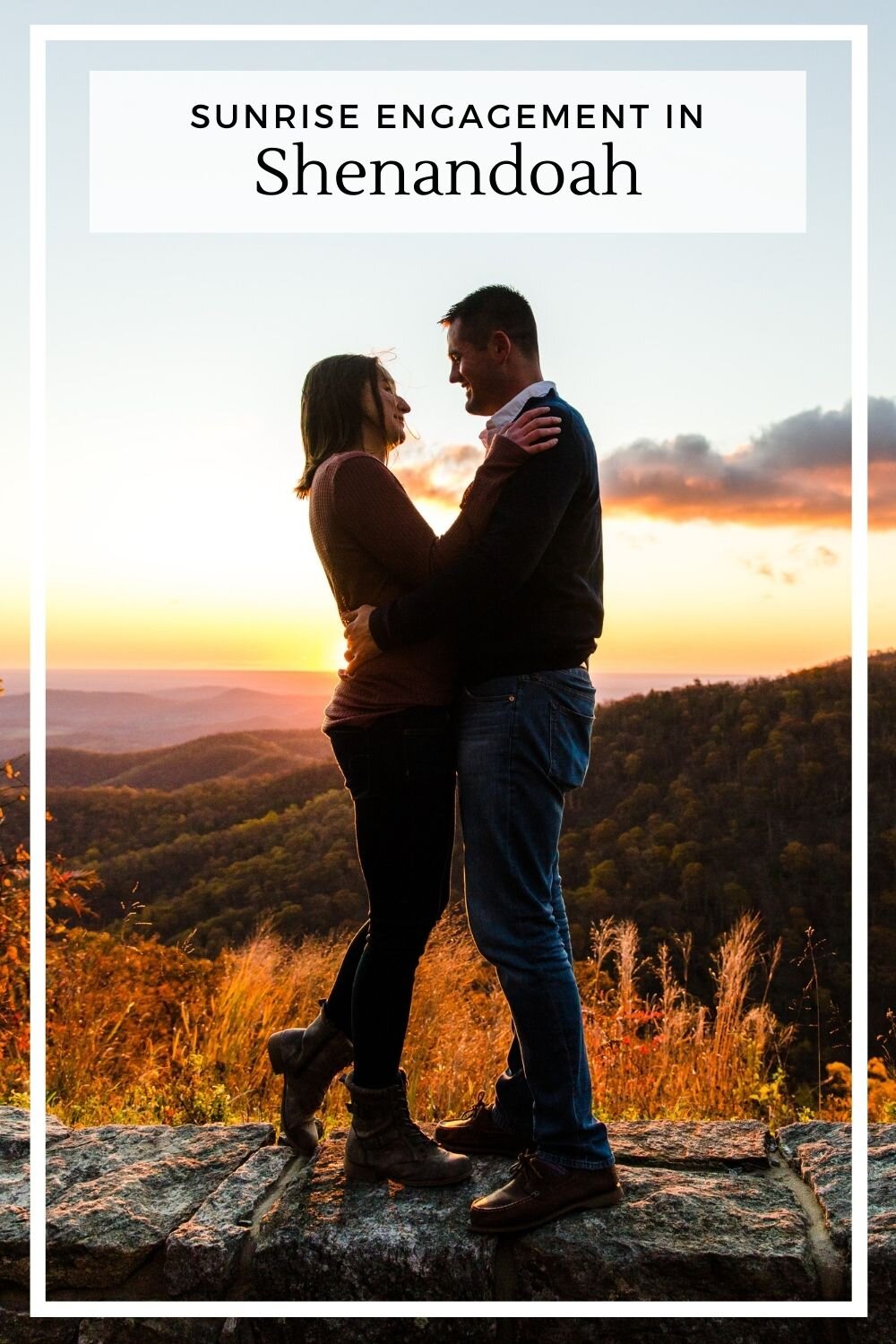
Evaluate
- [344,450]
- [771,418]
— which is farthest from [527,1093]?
[771,418]

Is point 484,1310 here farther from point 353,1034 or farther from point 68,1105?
point 68,1105

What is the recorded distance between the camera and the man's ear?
2426 mm

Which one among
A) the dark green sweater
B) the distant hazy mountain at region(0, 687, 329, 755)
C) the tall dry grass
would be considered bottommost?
the tall dry grass

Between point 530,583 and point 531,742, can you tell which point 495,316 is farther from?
point 531,742

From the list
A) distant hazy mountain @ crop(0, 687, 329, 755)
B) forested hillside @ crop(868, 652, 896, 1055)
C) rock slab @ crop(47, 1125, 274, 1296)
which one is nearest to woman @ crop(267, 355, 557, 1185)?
rock slab @ crop(47, 1125, 274, 1296)

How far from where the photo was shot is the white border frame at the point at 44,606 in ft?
7.16

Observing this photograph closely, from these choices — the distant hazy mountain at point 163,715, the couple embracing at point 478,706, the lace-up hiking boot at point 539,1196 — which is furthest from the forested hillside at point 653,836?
the couple embracing at point 478,706

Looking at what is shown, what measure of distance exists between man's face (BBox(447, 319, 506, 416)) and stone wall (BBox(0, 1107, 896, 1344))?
1.71 meters

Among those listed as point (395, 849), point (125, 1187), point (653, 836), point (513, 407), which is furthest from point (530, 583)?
point (653, 836)

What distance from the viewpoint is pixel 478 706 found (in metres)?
2.33

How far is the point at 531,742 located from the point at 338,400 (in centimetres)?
85

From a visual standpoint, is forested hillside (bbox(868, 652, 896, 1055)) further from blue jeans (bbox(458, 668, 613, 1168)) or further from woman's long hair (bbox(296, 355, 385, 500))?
woman's long hair (bbox(296, 355, 385, 500))

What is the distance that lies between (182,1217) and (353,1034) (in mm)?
506

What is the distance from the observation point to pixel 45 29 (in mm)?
2707
